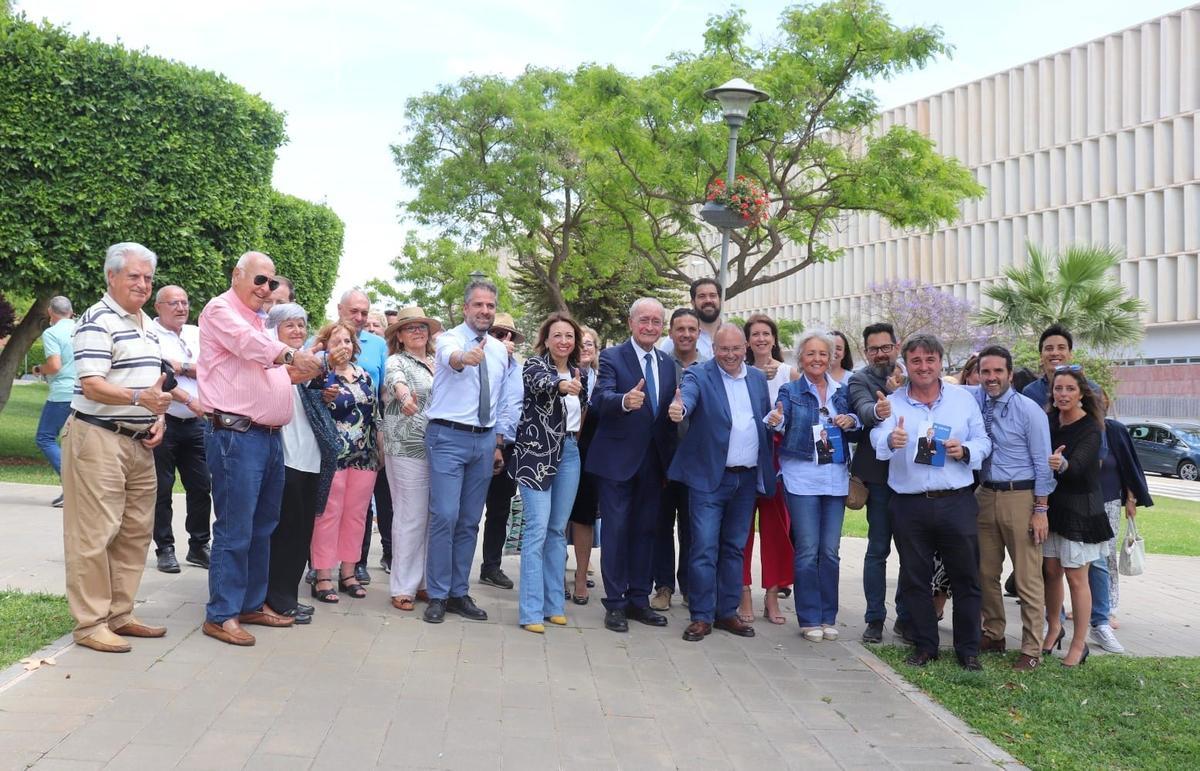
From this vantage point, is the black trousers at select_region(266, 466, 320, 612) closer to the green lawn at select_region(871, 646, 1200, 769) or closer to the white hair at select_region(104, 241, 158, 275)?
the white hair at select_region(104, 241, 158, 275)

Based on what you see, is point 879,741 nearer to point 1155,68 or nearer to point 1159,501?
point 1159,501

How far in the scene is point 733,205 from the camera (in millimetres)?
13602

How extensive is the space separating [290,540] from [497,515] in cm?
239

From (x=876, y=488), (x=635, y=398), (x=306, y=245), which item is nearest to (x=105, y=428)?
(x=635, y=398)

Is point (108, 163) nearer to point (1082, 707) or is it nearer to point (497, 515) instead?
point (497, 515)

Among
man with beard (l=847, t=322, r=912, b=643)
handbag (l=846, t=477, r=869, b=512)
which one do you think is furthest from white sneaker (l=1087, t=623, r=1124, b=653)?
handbag (l=846, t=477, r=869, b=512)

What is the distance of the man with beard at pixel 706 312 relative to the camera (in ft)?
25.8

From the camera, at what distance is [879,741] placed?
16.1ft

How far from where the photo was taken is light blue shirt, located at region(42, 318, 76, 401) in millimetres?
10336

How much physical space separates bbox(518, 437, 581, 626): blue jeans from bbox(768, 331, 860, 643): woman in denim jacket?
139cm

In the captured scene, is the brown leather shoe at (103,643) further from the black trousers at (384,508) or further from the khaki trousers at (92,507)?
the black trousers at (384,508)

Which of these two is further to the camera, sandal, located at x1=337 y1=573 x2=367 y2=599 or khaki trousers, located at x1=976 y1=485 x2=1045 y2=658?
sandal, located at x1=337 y1=573 x2=367 y2=599

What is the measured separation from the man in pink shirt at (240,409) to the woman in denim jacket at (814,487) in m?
3.07

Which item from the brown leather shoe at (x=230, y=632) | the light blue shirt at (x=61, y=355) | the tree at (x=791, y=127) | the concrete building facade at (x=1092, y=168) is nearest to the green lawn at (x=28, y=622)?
the brown leather shoe at (x=230, y=632)
